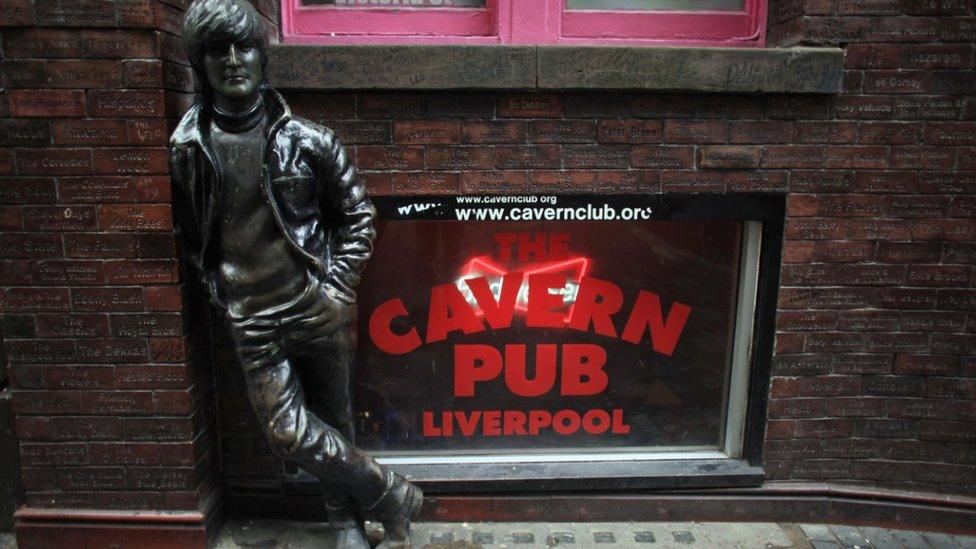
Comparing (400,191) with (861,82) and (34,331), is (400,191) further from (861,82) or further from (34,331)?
(861,82)

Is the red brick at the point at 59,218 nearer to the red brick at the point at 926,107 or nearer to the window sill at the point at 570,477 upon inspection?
the window sill at the point at 570,477

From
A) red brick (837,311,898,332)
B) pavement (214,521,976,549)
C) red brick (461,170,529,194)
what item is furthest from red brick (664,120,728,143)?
pavement (214,521,976,549)

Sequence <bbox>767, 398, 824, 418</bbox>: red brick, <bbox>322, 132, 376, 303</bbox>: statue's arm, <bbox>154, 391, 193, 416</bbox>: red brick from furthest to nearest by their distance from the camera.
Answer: <bbox>767, 398, 824, 418</bbox>: red brick
<bbox>154, 391, 193, 416</bbox>: red brick
<bbox>322, 132, 376, 303</bbox>: statue's arm

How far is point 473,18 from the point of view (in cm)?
→ 350

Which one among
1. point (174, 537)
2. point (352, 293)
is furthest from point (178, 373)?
point (352, 293)

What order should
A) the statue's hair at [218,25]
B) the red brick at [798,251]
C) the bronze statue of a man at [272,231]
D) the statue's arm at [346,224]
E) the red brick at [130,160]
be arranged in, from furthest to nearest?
the red brick at [798,251] < the red brick at [130,160] < the statue's arm at [346,224] < the bronze statue of a man at [272,231] < the statue's hair at [218,25]

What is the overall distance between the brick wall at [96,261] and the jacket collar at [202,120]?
36cm

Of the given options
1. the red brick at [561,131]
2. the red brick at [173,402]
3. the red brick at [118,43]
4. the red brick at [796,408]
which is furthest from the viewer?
the red brick at [796,408]

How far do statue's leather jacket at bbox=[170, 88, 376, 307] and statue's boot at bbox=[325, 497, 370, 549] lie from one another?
1.11 metres

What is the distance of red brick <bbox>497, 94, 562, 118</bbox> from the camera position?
330cm

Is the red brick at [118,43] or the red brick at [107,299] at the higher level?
the red brick at [118,43]

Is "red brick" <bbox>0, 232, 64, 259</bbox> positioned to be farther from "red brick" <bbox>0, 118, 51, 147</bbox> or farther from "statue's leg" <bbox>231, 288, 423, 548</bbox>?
"statue's leg" <bbox>231, 288, 423, 548</bbox>

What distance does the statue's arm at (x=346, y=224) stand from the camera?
2.78 m

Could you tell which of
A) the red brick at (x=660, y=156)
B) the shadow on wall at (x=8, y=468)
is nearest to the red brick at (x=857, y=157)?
the red brick at (x=660, y=156)
